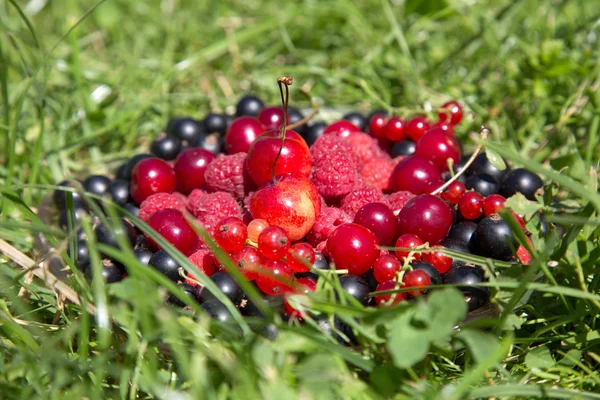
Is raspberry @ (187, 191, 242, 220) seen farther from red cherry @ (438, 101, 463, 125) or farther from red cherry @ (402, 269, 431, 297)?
red cherry @ (438, 101, 463, 125)

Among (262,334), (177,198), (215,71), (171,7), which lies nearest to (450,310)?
(262,334)

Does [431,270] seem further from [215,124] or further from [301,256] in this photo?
[215,124]

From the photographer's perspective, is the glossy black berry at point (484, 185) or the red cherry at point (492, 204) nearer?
the red cherry at point (492, 204)

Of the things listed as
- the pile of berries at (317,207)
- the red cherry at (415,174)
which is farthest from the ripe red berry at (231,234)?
the red cherry at (415,174)

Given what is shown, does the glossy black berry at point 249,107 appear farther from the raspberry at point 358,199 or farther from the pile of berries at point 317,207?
the raspberry at point 358,199

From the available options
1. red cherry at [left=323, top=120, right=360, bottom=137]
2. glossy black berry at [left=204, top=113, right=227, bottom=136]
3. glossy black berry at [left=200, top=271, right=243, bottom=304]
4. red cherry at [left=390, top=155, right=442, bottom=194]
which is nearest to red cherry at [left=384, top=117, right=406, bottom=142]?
red cherry at [left=323, top=120, right=360, bottom=137]

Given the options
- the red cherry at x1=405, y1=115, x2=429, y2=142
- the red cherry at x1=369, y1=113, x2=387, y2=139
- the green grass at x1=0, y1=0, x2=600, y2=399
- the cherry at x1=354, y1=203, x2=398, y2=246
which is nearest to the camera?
the green grass at x1=0, y1=0, x2=600, y2=399
